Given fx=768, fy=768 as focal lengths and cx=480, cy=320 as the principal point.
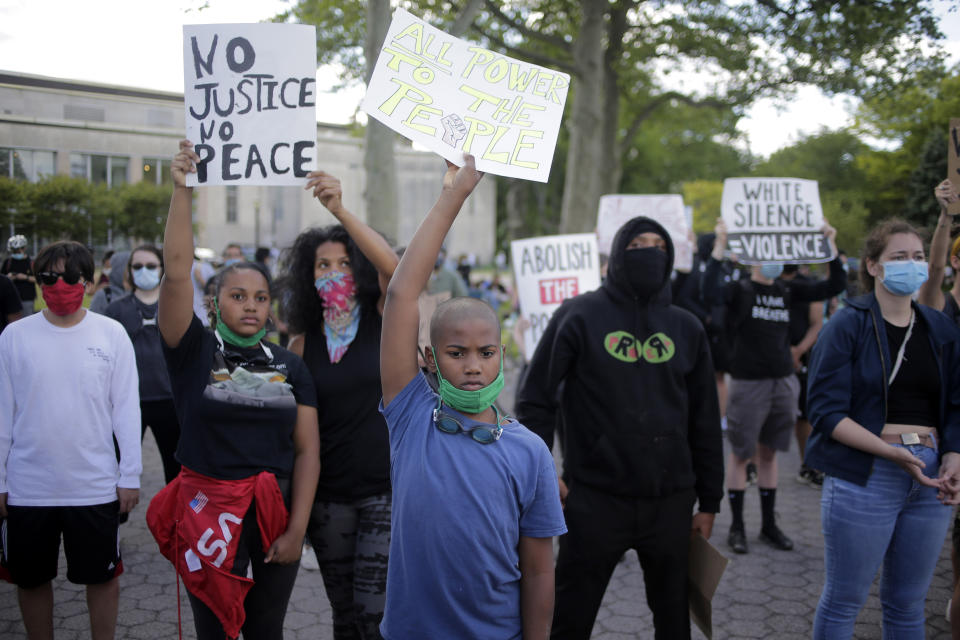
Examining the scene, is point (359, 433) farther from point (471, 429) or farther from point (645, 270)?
point (645, 270)

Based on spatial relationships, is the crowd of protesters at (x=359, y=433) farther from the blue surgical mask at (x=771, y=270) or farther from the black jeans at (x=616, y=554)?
the blue surgical mask at (x=771, y=270)

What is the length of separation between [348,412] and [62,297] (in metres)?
1.47

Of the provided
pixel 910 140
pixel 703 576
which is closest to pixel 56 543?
pixel 703 576

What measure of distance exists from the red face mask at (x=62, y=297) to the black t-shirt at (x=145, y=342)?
57.7 inches

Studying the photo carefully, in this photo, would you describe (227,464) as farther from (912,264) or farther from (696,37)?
(696,37)

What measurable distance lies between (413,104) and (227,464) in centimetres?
148

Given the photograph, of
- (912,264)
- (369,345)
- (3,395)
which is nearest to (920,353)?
(912,264)

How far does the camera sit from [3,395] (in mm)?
3385

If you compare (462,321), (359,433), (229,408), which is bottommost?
(359,433)

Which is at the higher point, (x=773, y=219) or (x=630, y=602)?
(x=773, y=219)

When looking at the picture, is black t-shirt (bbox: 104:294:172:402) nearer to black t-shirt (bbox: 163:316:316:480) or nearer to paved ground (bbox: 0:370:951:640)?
paved ground (bbox: 0:370:951:640)

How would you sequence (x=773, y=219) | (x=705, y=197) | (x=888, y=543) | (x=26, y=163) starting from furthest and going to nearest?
(x=705, y=197) → (x=773, y=219) → (x=26, y=163) → (x=888, y=543)

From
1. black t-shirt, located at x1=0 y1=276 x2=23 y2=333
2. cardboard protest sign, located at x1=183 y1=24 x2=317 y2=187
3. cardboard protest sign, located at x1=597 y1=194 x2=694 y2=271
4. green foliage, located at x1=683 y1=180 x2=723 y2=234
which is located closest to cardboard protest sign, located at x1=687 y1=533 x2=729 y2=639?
cardboard protest sign, located at x1=183 y1=24 x2=317 y2=187

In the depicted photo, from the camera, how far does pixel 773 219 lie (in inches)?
240
